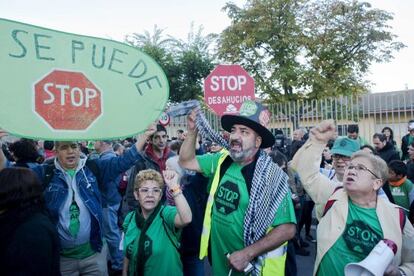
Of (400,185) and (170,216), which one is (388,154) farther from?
(170,216)

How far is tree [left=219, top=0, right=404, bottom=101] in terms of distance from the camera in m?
19.5

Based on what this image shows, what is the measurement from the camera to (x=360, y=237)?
251cm

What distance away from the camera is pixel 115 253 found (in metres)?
5.45

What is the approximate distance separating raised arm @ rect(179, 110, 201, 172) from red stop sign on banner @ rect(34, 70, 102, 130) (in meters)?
0.70

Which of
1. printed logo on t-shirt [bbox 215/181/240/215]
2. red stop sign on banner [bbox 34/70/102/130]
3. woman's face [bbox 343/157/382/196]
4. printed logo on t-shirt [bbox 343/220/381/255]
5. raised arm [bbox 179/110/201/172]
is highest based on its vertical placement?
red stop sign on banner [bbox 34/70/102/130]

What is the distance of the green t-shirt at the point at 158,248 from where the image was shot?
3029 millimetres

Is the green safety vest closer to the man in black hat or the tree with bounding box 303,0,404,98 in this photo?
the man in black hat

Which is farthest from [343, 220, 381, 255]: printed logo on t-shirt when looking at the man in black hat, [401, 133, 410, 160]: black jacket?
[401, 133, 410, 160]: black jacket

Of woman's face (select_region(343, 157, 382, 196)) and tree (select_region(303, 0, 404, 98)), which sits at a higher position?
tree (select_region(303, 0, 404, 98))

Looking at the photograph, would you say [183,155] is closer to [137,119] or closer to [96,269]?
[137,119]

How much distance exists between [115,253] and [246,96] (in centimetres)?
343

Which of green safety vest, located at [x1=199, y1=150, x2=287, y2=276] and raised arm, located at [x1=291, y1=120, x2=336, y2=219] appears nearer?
green safety vest, located at [x1=199, y1=150, x2=287, y2=276]

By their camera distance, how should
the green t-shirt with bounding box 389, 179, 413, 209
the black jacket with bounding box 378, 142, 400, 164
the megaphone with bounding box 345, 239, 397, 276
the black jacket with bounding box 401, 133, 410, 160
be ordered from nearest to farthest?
the megaphone with bounding box 345, 239, 397, 276 → the green t-shirt with bounding box 389, 179, 413, 209 → the black jacket with bounding box 378, 142, 400, 164 → the black jacket with bounding box 401, 133, 410, 160

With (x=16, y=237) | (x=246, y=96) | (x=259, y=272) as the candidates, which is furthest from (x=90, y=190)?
(x=246, y=96)
